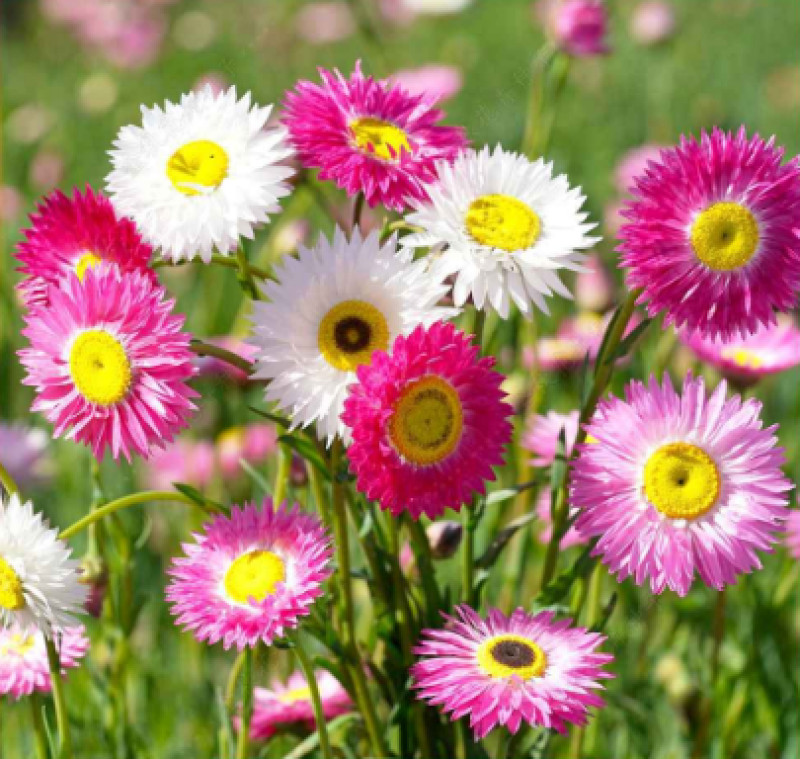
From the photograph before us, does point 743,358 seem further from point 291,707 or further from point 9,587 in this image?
point 9,587

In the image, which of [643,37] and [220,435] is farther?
[643,37]

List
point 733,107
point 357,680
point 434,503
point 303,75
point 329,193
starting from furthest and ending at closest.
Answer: point 303,75 → point 733,107 → point 329,193 → point 357,680 → point 434,503

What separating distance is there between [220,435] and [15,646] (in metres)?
0.52

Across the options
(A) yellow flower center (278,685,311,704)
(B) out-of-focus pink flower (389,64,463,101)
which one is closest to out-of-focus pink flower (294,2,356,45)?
(B) out-of-focus pink flower (389,64,463,101)

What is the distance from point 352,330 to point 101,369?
0.41ft

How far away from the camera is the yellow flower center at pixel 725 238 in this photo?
63 centimetres

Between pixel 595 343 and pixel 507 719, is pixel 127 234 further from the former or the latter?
pixel 595 343

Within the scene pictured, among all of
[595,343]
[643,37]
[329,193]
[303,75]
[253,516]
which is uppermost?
[303,75]

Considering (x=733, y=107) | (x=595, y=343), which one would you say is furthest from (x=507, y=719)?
(x=733, y=107)

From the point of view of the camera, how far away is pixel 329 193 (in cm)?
218

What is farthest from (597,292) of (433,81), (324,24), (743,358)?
(324,24)

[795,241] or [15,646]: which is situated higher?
[795,241]

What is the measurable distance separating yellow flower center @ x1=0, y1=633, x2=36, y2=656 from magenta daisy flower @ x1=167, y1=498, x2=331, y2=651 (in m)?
0.13

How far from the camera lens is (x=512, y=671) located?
2.07ft
